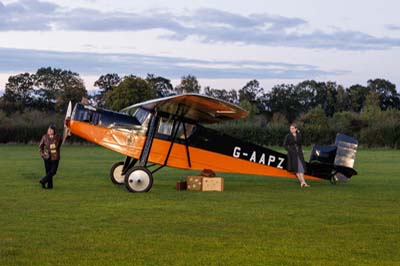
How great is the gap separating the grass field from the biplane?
74 centimetres

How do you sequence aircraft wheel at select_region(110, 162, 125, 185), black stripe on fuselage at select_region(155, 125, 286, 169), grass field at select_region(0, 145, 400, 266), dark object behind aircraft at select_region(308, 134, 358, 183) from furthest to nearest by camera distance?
1. dark object behind aircraft at select_region(308, 134, 358, 183)
2. aircraft wheel at select_region(110, 162, 125, 185)
3. black stripe on fuselage at select_region(155, 125, 286, 169)
4. grass field at select_region(0, 145, 400, 266)

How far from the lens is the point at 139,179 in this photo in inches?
722

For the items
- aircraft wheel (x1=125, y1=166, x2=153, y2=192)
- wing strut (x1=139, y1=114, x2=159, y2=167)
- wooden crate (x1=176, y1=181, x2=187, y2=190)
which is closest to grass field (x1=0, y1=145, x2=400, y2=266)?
A: aircraft wheel (x1=125, y1=166, x2=153, y2=192)

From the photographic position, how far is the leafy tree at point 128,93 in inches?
2830

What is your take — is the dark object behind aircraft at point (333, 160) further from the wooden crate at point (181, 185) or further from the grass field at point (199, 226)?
the wooden crate at point (181, 185)

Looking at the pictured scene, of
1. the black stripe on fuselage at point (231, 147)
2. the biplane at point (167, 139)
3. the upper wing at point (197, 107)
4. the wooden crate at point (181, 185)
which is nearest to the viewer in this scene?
the upper wing at point (197, 107)

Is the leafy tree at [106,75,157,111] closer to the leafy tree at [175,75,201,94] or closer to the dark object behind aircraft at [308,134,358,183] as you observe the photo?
the leafy tree at [175,75,201,94]

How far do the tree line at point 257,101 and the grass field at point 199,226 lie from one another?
150 ft

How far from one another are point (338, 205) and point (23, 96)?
8893cm

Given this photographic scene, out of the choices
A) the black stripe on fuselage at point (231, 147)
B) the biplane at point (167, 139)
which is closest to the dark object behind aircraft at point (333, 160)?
the biplane at point (167, 139)

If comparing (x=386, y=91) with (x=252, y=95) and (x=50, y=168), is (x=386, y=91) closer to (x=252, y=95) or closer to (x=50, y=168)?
(x=252, y=95)

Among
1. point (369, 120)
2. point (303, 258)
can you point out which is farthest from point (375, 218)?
point (369, 120)

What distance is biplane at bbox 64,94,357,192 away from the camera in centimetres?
1891

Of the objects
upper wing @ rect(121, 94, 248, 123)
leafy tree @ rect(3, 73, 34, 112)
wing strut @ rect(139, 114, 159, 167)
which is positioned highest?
upper wing @ rect(121, 94, 248, 123)
